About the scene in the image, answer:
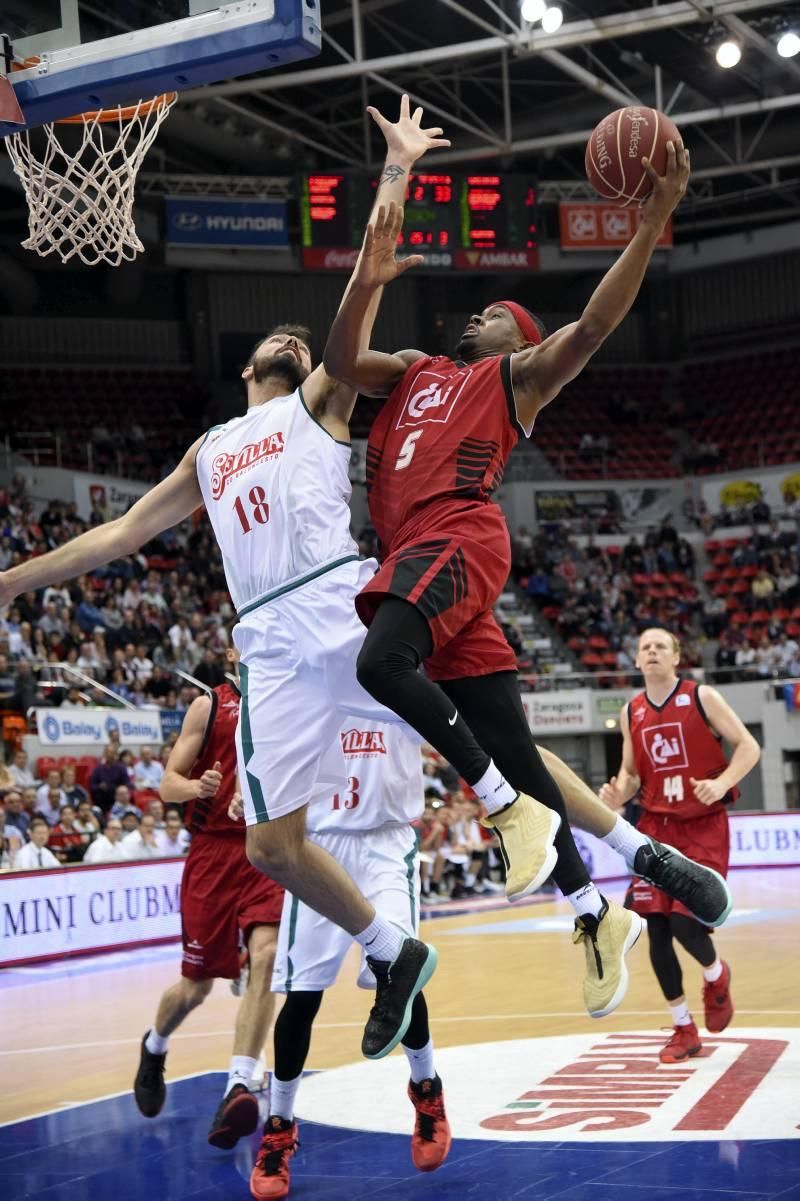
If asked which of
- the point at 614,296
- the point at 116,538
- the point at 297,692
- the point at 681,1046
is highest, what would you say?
the point at 614,296

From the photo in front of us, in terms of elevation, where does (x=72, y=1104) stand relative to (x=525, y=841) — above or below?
below

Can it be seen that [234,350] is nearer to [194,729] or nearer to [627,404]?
[627,404]

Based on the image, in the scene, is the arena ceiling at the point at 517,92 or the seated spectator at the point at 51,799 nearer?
the seated spectator at the point at 51,799

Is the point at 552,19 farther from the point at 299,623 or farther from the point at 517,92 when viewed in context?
the point at 299,623

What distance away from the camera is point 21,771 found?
51.8ft

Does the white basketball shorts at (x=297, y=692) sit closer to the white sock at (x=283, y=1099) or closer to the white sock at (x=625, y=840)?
the white sock at (x=625, y=840)

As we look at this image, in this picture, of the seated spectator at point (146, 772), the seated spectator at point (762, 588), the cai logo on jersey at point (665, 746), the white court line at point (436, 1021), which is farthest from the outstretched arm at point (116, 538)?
the seated spectator at point (762, 588)

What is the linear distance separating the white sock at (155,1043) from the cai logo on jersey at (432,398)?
3.31m

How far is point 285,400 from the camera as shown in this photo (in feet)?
17.3

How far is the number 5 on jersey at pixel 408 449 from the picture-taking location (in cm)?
489

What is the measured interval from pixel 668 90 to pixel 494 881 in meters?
14.6

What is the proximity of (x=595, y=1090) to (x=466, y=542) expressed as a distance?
3.28 metres

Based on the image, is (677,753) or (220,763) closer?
(220,763)

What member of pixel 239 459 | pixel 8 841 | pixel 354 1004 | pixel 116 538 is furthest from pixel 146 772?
pixel 239 459
